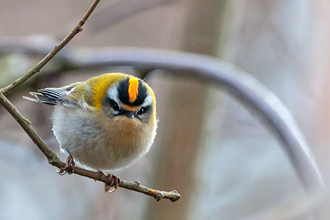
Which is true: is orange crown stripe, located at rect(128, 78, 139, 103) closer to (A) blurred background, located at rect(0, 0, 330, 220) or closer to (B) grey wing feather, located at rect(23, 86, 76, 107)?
(B) grey wing feather, located at rect(23, 86, 76, 107)

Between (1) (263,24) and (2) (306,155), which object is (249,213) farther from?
(2) (306,155)

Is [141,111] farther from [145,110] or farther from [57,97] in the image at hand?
[57,97]

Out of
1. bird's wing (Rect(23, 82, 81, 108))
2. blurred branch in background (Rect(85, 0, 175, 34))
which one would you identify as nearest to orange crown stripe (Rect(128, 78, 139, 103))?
bird's wing (Rect(23, 82, 81, 108))

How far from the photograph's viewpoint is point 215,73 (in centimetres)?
241

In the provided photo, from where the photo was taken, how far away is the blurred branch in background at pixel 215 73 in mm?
1955

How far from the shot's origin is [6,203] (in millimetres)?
4930

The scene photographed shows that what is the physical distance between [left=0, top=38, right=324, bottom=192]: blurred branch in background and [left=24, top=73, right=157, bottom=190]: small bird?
242 mm

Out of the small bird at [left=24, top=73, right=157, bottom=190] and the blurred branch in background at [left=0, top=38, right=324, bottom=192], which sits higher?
the blurred branch in background at [left=0, top=38, right=324, bottom=192]

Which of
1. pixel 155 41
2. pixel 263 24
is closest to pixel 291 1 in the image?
pixel 263 24

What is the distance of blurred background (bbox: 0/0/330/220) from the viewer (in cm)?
296

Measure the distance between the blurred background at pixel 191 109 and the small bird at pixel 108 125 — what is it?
0.48 metres

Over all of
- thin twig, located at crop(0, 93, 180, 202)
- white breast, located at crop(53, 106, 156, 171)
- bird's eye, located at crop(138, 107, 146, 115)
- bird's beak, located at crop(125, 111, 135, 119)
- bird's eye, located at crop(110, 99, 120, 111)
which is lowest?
thin twig, located at crop(0, 93, 180, 202)

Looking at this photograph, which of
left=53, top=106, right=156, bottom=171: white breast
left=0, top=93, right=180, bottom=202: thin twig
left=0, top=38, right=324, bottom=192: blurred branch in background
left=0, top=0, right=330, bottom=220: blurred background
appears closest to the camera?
left=0, top=93, right=180, bottom=202: thin twig

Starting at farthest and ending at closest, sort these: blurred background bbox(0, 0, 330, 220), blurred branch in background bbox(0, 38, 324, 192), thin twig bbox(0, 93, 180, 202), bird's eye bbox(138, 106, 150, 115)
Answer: blurred background bbox(0, 0, 330, 220)
bird's eye bbox(138, 106, 150, 115)
blurred branch in background bbox(0, 38, 324, 192)
thin twig bbox(0, 93, 180, 202)
